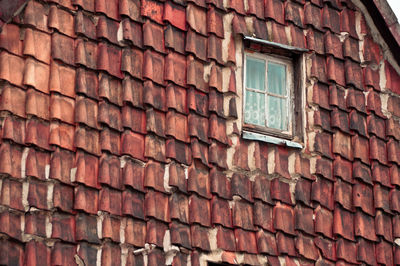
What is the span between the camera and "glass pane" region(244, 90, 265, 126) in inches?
508

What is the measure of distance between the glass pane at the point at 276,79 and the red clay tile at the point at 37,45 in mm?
2709

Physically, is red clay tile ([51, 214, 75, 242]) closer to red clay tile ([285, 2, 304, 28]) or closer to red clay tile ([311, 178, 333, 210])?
red clay tile ([311, 178, 333, 210])

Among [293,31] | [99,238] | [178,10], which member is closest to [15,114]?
[99,238]

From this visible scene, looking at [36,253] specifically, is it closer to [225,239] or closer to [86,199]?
[86,199]

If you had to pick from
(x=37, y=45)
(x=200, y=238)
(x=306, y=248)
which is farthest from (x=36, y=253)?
(x=306, y=248)

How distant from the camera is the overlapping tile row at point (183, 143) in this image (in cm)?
1110

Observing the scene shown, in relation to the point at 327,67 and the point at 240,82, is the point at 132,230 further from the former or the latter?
the point at 327,67

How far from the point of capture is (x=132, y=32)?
40.1 ft

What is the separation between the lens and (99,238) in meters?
11.1

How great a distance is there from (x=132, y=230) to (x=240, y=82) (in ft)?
7.51

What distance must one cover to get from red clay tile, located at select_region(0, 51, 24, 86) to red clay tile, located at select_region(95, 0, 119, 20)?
1099mm

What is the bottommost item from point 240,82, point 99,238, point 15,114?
point 99,238

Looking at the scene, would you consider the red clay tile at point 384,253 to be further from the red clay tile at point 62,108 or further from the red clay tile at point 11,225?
the red clay tile at point 11,225

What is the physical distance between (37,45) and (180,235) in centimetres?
223
